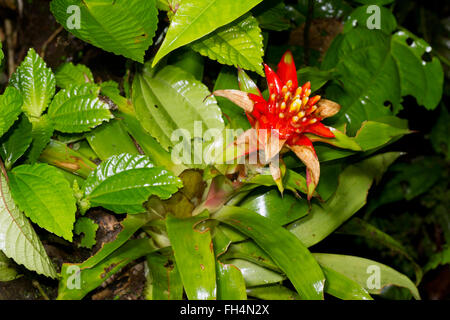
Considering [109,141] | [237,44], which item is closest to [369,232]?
[237,44]

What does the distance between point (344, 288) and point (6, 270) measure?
1.00 m

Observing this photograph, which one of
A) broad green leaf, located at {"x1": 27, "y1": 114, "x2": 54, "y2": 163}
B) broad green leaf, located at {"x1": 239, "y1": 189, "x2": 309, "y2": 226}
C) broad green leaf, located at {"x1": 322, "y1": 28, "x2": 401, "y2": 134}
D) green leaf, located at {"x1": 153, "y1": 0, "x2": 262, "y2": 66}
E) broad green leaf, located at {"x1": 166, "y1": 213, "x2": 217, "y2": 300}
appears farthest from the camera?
broad green leaf, located at {"x1": 322, "y1": 28, "x2": 401, "y2": 134}

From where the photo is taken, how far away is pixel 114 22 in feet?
3.68

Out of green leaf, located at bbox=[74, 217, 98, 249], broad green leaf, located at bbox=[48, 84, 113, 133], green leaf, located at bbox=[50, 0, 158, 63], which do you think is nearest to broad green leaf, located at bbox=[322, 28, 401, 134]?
green leaf, located at bbox=[50, 0, 158, 63]

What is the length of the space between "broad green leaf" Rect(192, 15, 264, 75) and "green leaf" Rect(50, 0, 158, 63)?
0.15 m

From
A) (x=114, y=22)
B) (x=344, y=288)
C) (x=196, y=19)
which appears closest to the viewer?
(x=196, y=19)

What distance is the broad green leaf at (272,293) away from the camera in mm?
1362

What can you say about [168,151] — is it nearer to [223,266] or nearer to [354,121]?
[223,266]

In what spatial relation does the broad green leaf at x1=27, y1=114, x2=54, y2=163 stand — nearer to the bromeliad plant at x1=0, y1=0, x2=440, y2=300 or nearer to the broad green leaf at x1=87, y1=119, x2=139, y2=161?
the bromeliad plant at x1=0, y1=0, x2=440, y2=300

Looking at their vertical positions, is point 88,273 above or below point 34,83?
below

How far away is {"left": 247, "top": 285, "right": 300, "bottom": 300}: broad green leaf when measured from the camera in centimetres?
136

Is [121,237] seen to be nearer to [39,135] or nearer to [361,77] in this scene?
[39,135]

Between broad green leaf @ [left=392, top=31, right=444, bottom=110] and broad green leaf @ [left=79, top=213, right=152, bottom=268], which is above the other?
broad green leaf @ [left=392, top=31, right=444, bottom=110]

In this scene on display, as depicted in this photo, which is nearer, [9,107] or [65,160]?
[9,107]
